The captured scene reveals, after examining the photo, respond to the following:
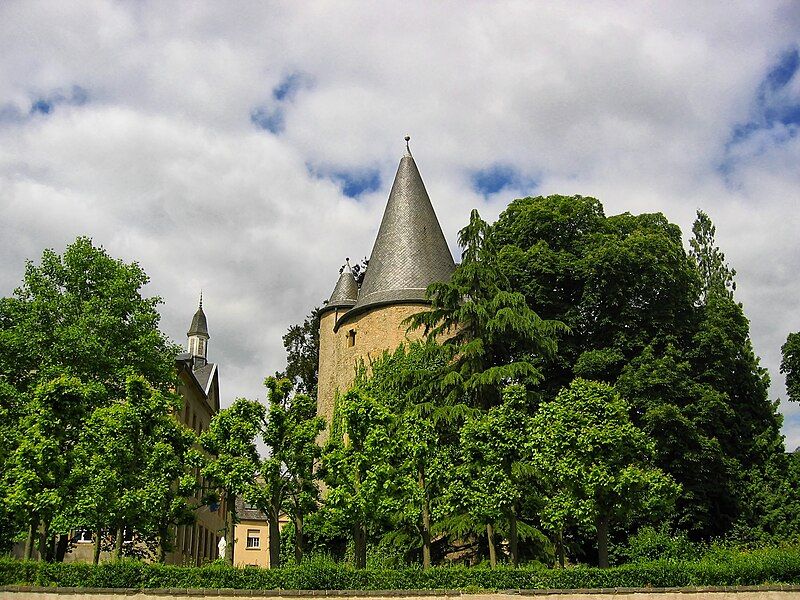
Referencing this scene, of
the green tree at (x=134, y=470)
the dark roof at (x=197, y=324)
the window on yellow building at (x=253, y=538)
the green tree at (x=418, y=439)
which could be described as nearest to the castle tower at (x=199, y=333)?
the dark roof at (x=197, y=324)

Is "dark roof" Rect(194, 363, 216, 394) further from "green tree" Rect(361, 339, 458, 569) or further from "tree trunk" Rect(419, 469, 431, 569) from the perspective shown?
"tree trunk" Rect(419, 469, 431, 569)

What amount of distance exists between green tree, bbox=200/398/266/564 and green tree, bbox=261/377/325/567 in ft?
1.13

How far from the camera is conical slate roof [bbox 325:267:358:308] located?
36797 mm

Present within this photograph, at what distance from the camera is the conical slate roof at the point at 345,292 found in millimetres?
36797

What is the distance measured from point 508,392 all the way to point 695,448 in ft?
28.5

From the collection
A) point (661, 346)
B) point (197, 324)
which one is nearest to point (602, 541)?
point (661, 346)

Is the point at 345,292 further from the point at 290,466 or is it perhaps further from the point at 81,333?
the point at 290,466

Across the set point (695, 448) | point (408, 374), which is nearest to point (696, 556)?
point (695, 448)

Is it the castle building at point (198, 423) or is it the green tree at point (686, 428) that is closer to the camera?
the green tree at point (686, 428)

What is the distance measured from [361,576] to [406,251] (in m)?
18.6

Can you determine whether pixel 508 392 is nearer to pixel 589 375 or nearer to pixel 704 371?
pixel 589 375

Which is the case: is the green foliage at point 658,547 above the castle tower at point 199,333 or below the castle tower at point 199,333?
below

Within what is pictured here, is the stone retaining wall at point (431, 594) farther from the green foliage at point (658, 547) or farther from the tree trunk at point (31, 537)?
the green foliage at point (658, 547)

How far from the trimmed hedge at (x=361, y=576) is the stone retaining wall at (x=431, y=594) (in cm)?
15
